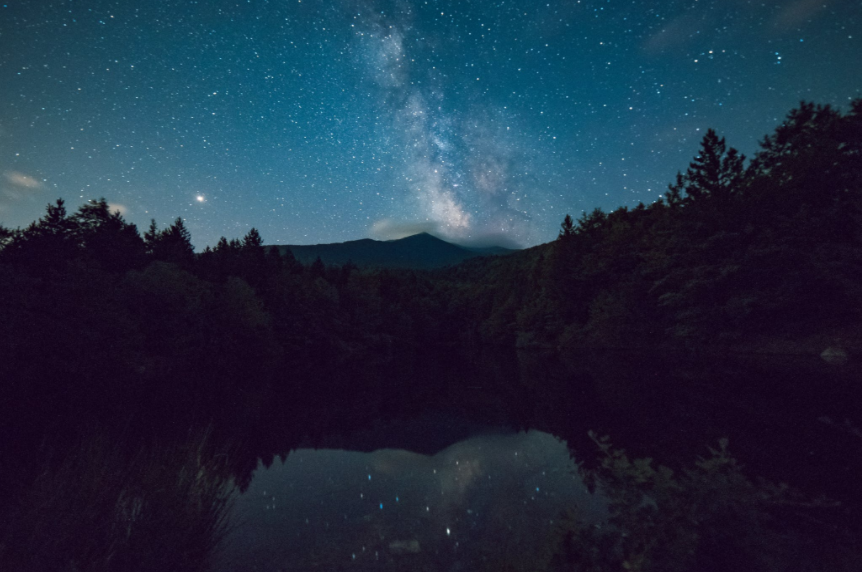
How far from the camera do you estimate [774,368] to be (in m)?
22.2

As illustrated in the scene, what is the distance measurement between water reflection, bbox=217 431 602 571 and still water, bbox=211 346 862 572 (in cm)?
3

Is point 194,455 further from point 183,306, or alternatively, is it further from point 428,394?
point 183,306

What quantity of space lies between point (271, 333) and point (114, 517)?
44450 millimetres

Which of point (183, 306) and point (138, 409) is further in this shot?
point (183, 306)

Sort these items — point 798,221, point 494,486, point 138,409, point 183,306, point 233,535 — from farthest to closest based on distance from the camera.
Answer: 1. point 183,306
2. point 798,221
3. point 138,409
4. point 494,486
5. point 233,535

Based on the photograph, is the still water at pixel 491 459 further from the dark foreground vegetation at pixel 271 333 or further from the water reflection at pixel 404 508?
the dark foreground vegetation at pixel 271 333

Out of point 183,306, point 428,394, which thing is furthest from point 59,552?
point 183,306

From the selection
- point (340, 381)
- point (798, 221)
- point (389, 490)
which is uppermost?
point (798, 221)

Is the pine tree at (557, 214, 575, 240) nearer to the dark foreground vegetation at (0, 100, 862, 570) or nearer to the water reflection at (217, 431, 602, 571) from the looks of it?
the dark foreground vegetation at (0, 100, 862, 570)

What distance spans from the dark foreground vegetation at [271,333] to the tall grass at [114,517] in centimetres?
2

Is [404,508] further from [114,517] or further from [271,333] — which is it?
[271,333]

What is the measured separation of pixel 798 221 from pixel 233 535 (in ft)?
116

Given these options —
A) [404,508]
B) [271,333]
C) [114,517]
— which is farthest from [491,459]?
[271,333]

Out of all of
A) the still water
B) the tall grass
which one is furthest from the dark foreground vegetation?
the still water
